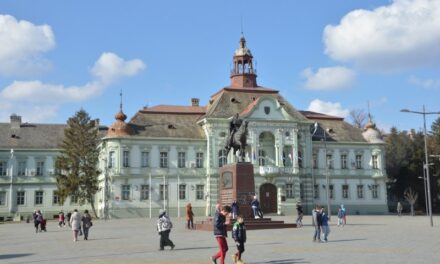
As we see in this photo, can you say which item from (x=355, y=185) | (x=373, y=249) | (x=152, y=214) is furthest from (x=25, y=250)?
(x=355, y=185)

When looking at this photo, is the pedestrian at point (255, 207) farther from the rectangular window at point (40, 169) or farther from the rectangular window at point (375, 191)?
the rectangular window at point (40, 169)

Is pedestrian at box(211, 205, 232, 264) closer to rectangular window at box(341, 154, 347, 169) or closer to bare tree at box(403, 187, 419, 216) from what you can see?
rectangular window at box(341, 154, 347, 169)

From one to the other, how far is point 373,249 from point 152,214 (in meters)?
42.5

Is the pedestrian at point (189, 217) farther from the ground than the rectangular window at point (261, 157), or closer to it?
closer to it

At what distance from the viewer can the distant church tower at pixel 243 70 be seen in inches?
2704

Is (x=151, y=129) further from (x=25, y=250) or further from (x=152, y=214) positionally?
(x=25, y=250)

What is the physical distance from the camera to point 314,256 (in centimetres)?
1742

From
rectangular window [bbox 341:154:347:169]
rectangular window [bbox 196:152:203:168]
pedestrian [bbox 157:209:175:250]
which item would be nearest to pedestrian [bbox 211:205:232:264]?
pedestrian [bbox 157:209:175:250]

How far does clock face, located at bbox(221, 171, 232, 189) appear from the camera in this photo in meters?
32.5

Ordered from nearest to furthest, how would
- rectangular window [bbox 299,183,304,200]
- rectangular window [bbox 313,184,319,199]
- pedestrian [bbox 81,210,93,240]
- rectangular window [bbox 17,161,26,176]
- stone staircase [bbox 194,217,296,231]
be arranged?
pedestrian [bbox 81,210,93,240]
stone staircase [bbox 194,217,296,231]
rectangular window [bbox 299,183,304,200]
rectangular window [bbox 313,184,319,199]
rectangular window [bbox 17,161,26,176]

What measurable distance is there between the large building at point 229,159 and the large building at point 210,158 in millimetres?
108

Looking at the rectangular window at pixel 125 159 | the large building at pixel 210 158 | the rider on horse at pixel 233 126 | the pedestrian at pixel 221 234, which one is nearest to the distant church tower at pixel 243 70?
the large building at pixel 210 158

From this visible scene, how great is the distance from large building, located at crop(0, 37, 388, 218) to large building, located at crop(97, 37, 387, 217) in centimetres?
11

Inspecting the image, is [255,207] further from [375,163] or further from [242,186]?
[375,163]
